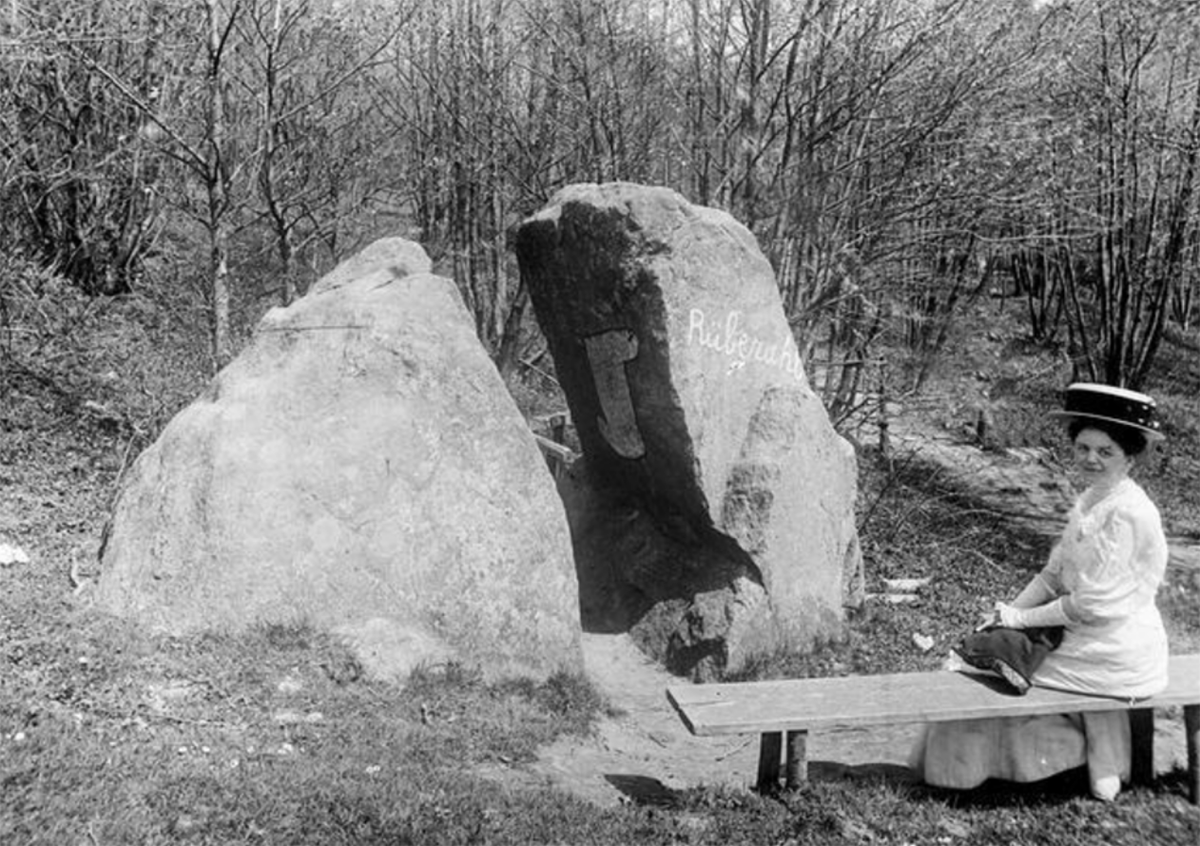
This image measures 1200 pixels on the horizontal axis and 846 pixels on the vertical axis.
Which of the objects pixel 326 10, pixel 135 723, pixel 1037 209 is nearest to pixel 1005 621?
pixel 135 723

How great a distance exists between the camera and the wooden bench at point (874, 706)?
4773mm

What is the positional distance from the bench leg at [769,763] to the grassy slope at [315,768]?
141 millimetres

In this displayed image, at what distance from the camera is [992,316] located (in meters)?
24.1

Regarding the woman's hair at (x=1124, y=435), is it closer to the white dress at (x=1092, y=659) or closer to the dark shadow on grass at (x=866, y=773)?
the white dress at (x=1092, y=659)

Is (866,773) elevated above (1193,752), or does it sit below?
below

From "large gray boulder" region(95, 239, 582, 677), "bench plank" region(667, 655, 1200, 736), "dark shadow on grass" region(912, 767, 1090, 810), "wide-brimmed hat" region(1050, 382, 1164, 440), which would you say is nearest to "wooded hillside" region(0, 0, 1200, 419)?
"large gray boulder" region(95, 239, 582, 677)

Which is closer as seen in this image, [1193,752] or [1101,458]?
[1101,458]

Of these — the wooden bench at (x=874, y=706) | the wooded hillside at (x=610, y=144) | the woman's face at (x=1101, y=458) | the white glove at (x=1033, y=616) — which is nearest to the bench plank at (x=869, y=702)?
the wooden bench at (x=874, y=706)

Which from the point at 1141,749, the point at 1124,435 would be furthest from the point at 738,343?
the point at 1141,749

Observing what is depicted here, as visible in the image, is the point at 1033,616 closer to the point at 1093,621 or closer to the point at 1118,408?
the point at 1093,621

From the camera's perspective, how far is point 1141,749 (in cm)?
518

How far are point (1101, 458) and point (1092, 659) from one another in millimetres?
833

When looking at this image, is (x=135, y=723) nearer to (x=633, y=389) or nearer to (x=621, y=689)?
(x=621, y=689)

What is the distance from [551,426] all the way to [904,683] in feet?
20.9
